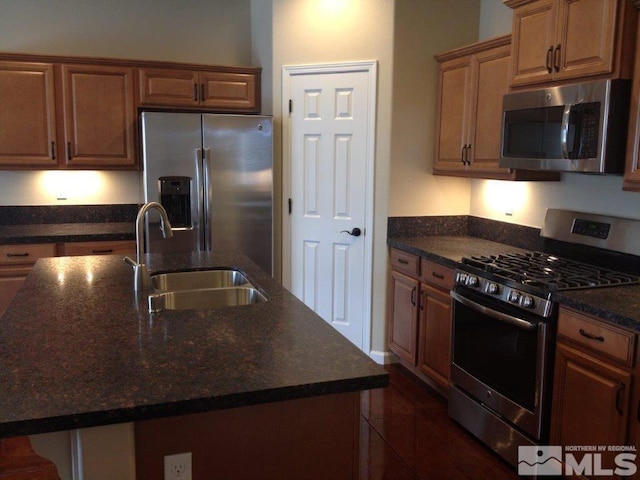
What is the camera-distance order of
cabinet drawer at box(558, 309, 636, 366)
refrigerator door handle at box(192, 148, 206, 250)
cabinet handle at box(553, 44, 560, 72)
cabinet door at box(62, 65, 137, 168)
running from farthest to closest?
cabinet door at box(62, 65, 137, 168), refrigerator door handle at box(192, 148, 206, 250), cabinet handle at box(553, 44, 560, 72), cabinet drawer at box(558, 309, 636, 366)

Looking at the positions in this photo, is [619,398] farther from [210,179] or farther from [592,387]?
[210,179]

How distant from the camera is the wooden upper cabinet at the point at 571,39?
2535 millimetres

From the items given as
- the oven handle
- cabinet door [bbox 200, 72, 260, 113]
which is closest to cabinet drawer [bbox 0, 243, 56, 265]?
cabinet door [bbox 200, 72, 260, 113]

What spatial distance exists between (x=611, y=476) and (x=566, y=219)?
4.85 feet

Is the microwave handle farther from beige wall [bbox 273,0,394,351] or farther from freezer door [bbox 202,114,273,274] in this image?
freezer door [bbox 202,114,273,274]

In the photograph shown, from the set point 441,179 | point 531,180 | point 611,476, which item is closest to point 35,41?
point 441,179

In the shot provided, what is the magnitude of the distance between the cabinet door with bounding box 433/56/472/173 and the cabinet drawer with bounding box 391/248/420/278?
2.12ft

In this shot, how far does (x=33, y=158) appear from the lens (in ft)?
13.6

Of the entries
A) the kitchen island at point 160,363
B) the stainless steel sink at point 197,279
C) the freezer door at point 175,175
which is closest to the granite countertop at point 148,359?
the kitchen island at point 160,363

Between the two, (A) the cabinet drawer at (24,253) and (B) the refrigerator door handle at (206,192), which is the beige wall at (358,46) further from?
(A) the cabinet drawer at (24,253)

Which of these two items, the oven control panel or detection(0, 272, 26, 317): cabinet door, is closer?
the oven control panel

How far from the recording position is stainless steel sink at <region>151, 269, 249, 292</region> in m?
2.76

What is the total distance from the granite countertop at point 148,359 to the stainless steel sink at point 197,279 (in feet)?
1.29

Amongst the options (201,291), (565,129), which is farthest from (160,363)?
(565,129)
